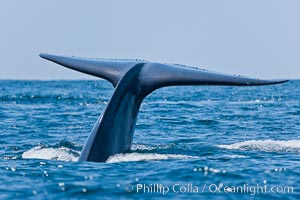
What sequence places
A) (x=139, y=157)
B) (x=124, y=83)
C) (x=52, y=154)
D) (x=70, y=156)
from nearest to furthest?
(x=124, y=83) < (x=139, y=157) < (x=70, y=156) < (x=52, y=154)

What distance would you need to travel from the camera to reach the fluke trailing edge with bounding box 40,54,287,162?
12.3 meters

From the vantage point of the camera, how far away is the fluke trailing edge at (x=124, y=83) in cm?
1234

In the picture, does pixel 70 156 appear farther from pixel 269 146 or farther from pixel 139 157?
pixel 269 146

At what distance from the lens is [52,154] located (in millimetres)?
14672

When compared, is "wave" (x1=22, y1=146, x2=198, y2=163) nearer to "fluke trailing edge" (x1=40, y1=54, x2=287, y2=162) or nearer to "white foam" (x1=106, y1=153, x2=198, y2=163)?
"white foam" (x1=106, y1=153, x2=198, y2=163)

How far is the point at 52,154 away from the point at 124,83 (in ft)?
7.96

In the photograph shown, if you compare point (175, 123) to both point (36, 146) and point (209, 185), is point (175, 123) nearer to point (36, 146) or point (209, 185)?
point (36, 146)

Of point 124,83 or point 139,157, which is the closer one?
point 124,83

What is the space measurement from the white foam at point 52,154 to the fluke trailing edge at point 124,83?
1181mm

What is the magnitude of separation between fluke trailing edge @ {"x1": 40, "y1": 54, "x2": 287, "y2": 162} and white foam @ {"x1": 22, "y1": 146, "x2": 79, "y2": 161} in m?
1.18

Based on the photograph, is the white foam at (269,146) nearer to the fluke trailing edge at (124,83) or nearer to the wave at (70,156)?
the wave at (70,156)

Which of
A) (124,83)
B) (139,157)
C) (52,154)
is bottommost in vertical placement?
(52,154)

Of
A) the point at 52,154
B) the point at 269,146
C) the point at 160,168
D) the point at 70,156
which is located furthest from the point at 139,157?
the point at 269,146

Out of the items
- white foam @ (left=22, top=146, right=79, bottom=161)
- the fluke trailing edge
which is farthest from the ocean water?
the fluke trailing edge
